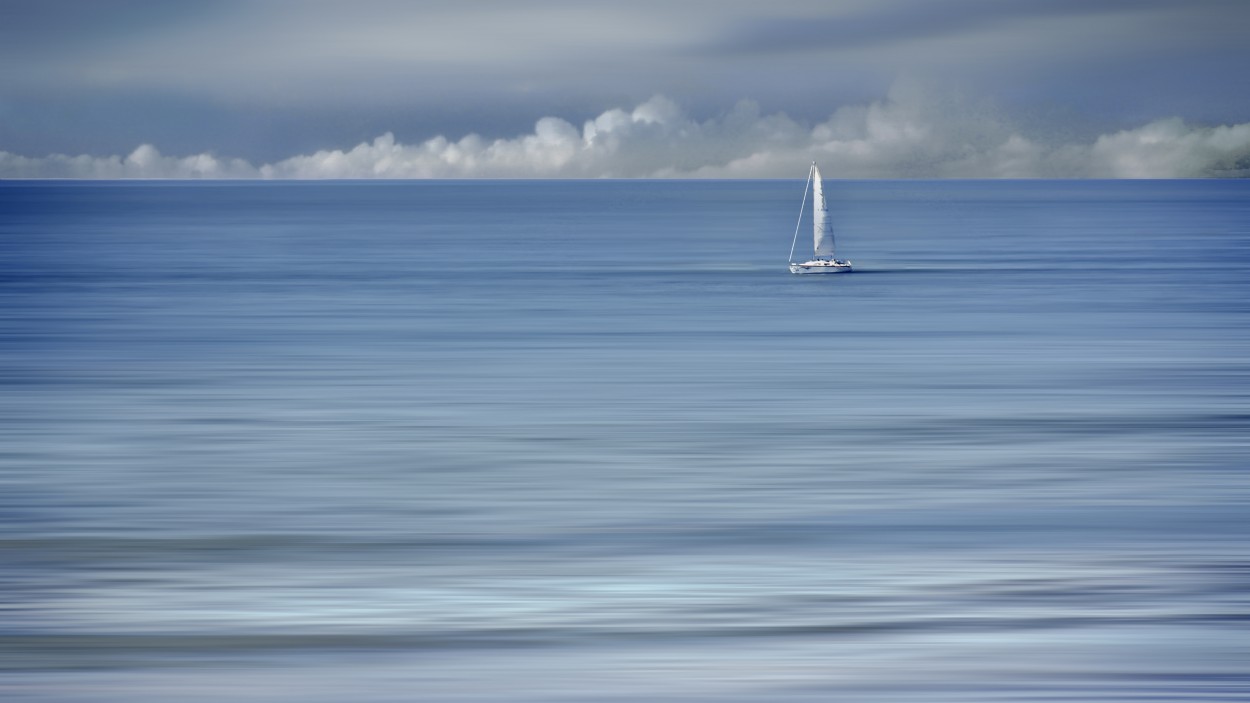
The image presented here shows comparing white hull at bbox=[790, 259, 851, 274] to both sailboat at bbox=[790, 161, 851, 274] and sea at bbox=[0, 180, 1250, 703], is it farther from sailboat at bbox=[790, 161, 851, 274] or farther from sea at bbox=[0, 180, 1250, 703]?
sea at bbox=[0, 180, 1250, 703]

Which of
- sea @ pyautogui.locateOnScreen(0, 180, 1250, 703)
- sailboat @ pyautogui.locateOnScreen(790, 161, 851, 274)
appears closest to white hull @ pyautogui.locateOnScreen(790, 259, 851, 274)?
sailboat @ pyautogui.locateOnScreen(790, 161, 851, 274)

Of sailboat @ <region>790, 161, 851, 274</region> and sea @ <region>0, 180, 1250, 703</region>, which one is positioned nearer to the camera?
sea @ <region>0, 180, 1250, 703</region>

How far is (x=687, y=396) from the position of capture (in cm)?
2995

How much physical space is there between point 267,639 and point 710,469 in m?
10.1

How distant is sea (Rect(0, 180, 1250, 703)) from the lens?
11367 millimetres

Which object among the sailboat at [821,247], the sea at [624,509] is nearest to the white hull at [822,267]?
the sailboat at [821,247]

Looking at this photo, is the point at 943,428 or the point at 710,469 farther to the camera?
the point at 943,428

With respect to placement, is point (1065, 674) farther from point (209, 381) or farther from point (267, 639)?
point (209, 381)

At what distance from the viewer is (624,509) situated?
18.6 metres

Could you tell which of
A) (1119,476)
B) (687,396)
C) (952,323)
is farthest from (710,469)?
(952,323)

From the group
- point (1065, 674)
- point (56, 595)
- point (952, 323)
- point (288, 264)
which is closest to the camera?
point (1065, 674)

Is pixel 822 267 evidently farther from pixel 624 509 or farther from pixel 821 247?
pixel 624 509

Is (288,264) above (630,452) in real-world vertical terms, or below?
above

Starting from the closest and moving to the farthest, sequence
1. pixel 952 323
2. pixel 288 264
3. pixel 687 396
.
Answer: pixel 687 396, pixel 952 323, pixel 288 264
